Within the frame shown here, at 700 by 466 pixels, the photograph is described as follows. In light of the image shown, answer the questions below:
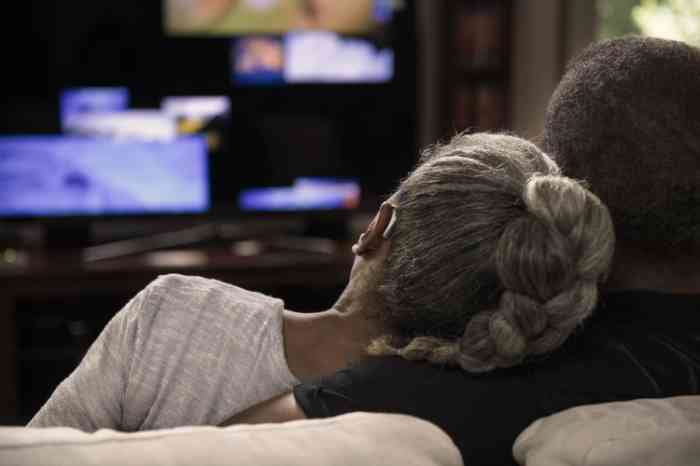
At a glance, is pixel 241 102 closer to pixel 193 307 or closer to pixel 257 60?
pixel 257 60

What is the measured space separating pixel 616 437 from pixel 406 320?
0.30 meters

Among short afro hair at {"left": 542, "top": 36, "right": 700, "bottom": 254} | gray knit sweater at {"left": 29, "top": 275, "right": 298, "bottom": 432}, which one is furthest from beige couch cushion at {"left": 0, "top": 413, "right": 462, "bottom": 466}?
short afro hair at {"left": 542, "top": 36, "right": 700, "bottom": 254}

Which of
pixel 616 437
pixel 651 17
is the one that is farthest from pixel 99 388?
pixel 651 17

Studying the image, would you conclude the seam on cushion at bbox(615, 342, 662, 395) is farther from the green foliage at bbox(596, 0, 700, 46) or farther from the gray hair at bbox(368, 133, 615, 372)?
the green foliage at bbox(596, 0, 700, 46)

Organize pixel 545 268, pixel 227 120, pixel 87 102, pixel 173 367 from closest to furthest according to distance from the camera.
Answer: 1. pixel 545 268
2. pixel 173 367
3. pixel 87 102
4. pixel 227 120

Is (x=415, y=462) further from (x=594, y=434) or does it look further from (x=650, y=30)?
(x=650, y=30)

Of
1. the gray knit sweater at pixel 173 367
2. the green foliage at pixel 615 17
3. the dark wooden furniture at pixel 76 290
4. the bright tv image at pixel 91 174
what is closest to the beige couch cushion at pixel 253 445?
the gray knit sweater at pixel 173 367

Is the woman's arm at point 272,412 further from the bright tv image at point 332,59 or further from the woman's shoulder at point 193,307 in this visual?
the bright tv image at point 332,59

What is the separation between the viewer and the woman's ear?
3.83 feet

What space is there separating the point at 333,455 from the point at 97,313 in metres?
3.04

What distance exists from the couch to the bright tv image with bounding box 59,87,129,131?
3.23 metres

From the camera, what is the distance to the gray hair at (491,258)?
1024 millimetres

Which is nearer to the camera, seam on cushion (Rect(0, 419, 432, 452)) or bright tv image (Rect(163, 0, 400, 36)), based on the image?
seam on cushion (Rect(0, 419, 432, 452))

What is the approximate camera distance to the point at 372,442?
88cm
